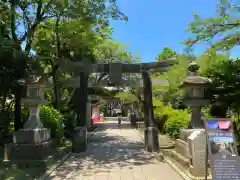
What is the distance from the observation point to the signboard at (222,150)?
6.18 metres

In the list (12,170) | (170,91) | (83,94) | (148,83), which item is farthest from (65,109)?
(12,170)

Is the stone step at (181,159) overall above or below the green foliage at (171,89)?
below

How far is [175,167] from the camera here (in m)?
10.4

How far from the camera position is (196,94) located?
1121 centimetres

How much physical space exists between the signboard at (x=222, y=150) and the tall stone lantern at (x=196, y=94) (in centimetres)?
459

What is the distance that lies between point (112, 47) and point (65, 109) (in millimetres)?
9495

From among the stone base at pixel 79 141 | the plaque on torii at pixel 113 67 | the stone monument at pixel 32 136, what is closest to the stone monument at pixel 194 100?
the plaque on torii at pixel 113 67

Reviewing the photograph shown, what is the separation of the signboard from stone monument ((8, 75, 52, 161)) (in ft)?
20.4

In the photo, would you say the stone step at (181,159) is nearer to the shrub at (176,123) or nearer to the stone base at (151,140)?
the stone base at (151,140)

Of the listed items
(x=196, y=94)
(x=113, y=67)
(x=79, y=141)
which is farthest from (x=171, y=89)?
(x=196, y=94)

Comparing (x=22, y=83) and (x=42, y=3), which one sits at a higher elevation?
(x=42, y=3)

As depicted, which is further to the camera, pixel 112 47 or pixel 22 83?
pixel 112 47

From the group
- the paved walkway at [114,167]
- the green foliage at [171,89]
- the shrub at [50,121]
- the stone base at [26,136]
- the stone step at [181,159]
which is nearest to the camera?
the paved walkway at [114,167]

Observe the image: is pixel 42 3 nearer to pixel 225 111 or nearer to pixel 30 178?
pixel 30 178
